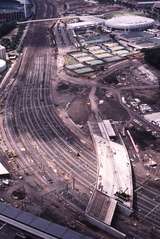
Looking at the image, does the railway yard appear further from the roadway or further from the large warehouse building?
the large warehouse building

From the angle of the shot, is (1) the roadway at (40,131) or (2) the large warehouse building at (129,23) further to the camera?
(2) the large warehouse building at (129,23)

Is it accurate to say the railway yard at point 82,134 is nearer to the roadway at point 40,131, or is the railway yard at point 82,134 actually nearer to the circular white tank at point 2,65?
the roadway at point 40,131

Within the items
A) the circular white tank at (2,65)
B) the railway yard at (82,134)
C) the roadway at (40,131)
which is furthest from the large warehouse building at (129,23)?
the circular white tank at (2,65)

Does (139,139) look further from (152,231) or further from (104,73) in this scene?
(104,73)

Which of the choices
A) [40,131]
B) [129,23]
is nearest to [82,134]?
[40,131]

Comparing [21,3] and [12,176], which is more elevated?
[21,3]

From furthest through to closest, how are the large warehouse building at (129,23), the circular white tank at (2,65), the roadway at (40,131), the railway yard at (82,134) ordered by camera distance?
the large warehouse building at (129,23)
the circular white tank at (2,65)
the roadway at (40,131)
the railway yard at (82,134)

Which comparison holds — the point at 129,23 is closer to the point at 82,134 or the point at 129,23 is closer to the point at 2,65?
the point at 2,65

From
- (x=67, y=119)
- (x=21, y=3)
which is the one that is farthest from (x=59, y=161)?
(x=21, y=3)

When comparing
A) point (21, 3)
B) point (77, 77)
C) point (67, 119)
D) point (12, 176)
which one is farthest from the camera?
point (21, 3)
